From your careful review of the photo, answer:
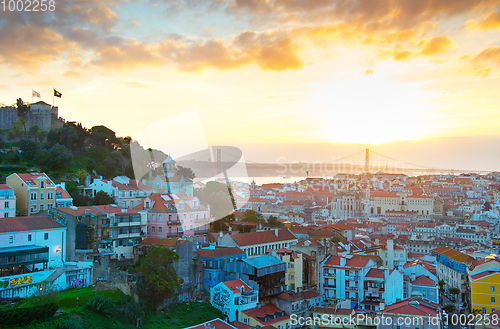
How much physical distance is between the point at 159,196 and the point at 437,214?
3996 centimetres

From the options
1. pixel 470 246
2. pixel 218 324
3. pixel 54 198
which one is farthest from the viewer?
pixel 470 246

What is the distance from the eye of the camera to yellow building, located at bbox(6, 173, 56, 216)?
1752 centimetres

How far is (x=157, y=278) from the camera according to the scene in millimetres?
13547

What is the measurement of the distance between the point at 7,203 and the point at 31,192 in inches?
49.4

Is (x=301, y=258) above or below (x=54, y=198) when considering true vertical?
below

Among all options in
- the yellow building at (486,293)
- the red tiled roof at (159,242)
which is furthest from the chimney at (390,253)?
the red tiled roof at (159,242)

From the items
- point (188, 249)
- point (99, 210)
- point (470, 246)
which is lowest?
point (470, 246)

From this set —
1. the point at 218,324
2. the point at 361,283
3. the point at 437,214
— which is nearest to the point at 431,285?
the point at 361,283

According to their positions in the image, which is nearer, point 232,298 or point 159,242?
point 232,298

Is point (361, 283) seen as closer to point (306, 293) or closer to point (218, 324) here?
point (306, 293)

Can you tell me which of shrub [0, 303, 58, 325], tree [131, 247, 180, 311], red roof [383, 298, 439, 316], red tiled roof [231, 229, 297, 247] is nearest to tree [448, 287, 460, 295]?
red roof [383, 298, 439, 316]

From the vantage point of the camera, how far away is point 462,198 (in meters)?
58.9

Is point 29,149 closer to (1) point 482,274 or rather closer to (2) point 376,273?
(2) point 376,273

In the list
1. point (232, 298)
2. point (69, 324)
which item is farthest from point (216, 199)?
point (69, 324)
